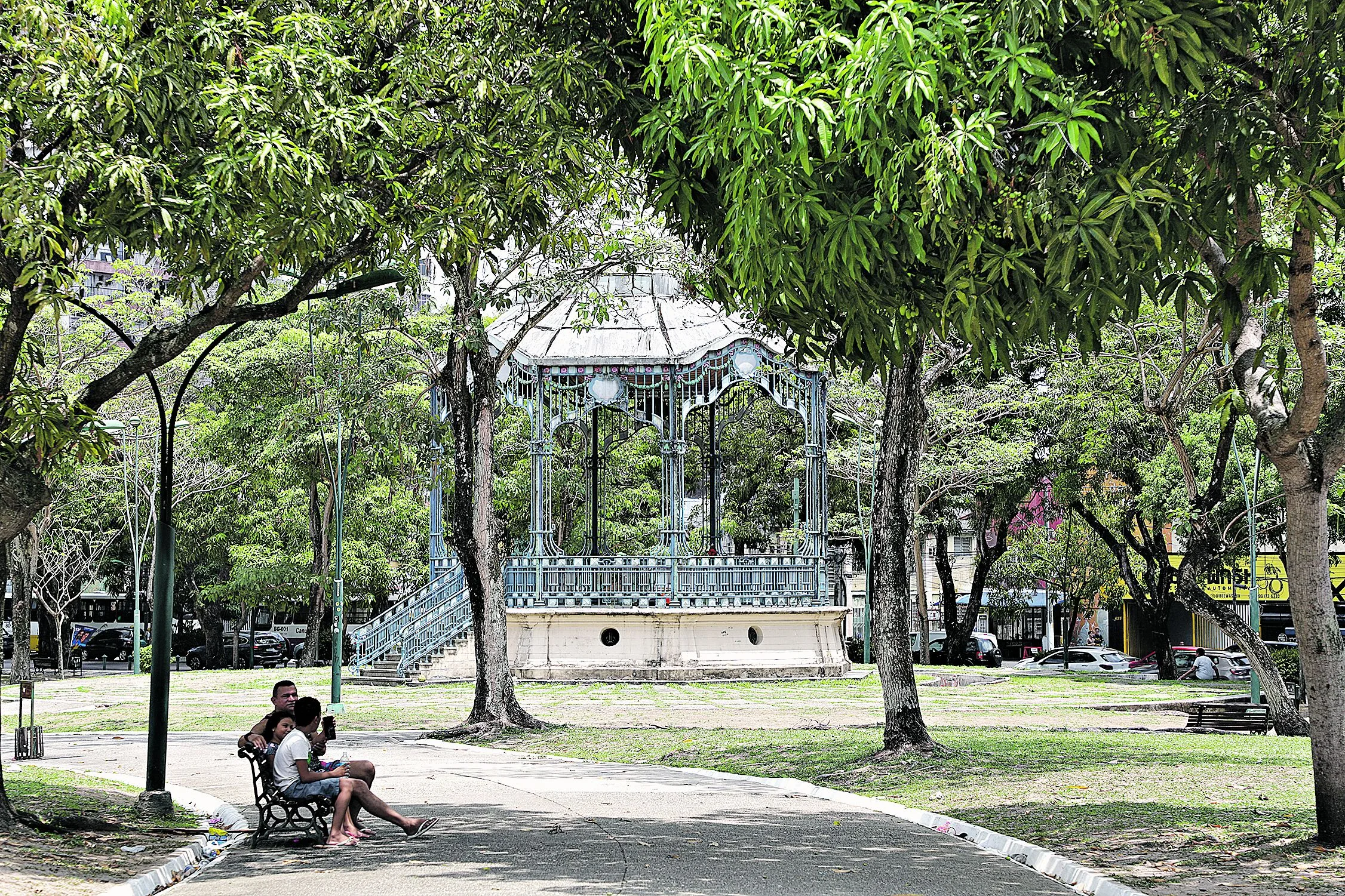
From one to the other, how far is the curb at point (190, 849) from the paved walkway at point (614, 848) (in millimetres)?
199

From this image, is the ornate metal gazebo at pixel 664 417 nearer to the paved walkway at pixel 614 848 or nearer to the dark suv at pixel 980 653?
the paved walkway at pixel 614 848

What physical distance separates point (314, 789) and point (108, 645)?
53.0 m

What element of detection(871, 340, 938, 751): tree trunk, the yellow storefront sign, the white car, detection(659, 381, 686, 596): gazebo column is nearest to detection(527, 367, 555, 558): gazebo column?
detection(659, 381, 686, 596): gazebo column

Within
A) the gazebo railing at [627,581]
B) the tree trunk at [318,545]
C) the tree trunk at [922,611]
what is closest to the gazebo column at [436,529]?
the gazebo railing at [627,581]

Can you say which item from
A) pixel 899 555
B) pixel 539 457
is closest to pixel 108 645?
pixel 539 457

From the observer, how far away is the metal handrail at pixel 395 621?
36.0 meters

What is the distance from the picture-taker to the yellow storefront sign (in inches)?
1825

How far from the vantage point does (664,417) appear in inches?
1412

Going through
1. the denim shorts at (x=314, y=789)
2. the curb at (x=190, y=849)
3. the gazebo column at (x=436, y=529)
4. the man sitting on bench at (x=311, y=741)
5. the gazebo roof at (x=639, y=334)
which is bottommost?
the curb at (x=190, y=849)

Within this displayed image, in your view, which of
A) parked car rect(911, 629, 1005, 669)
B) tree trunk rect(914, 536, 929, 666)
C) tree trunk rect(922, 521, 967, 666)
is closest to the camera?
tree trunk rect(914, 536, 929, 666)

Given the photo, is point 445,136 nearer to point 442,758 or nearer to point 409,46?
point 409,46

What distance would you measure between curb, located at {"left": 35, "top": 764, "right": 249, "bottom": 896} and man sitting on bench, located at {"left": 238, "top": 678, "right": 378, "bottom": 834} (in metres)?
0.85

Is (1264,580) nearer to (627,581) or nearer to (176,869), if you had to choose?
(627,581)

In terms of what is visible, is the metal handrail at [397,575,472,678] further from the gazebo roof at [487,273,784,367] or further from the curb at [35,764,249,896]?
the curb at [35,764,249,896]
